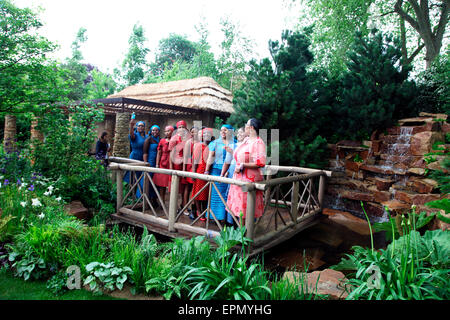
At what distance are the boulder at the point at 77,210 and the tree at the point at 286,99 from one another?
4490 millimetres

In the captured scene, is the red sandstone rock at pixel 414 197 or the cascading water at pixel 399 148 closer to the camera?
the red sandstone rock at pixel 414 197

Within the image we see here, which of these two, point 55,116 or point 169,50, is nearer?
point 55,116

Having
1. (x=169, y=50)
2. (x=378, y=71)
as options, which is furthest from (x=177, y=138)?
(x=169, y=50)

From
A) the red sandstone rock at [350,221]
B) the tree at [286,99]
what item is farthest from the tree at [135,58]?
the red sandstone rock at [350,221]

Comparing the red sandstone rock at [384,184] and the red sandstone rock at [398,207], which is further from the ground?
the red sandstone rock at [384,184]

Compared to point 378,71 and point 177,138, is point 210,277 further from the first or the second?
point 378,71

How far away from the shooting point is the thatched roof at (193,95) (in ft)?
35.6

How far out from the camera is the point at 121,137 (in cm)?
838

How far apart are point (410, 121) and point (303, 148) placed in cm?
357

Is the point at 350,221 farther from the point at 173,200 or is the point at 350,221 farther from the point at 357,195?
the point at 173,200

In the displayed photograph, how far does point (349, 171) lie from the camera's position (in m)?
8.98

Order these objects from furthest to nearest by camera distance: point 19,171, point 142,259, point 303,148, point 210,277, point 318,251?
point 303,148 < point 318,251 < point 19,171 < point 142,259 < point 210,277

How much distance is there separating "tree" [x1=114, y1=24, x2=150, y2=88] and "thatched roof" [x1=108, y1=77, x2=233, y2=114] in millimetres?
9723

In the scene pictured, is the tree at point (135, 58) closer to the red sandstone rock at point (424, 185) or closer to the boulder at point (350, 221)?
the boulder at point (350, 221)
